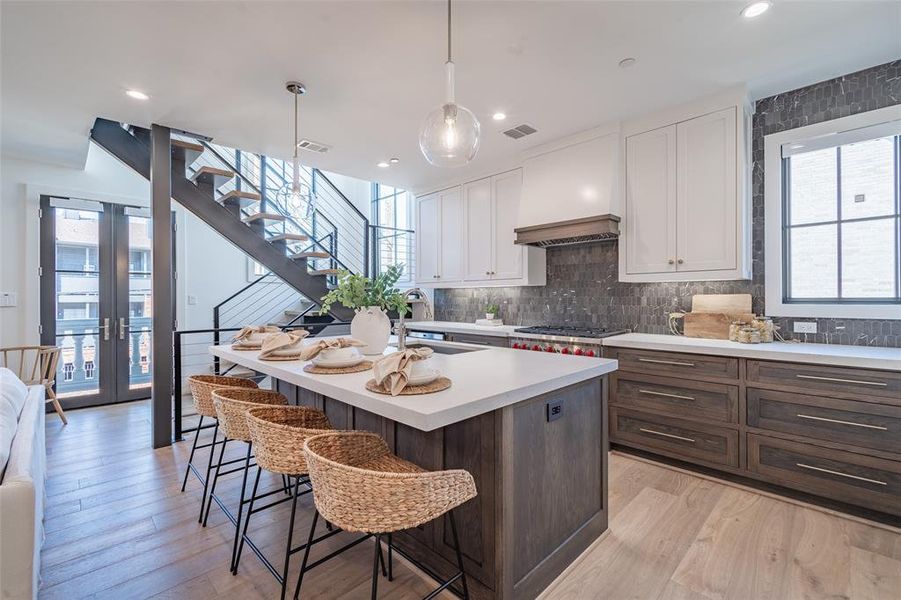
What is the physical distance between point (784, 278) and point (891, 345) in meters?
0.69

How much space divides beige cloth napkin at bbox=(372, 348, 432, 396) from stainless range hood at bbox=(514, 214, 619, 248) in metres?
2.50

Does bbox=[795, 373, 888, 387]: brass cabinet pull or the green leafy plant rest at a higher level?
the green leafy plant

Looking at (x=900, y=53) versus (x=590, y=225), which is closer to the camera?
(x=900, y=53)

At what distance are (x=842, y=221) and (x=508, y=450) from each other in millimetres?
2992

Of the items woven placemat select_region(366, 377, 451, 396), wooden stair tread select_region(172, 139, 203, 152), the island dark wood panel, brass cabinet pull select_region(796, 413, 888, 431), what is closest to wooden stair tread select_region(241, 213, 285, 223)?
wooden stair tread select_region(172, 139, 203, 152)

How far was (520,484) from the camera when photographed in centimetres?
163

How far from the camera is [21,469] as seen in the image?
1.49 meters

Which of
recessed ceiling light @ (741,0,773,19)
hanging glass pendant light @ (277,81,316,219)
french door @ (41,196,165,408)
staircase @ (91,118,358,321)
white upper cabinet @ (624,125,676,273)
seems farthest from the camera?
french door @ (41,196,165,408)

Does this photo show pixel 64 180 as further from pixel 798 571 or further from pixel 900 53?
pixel 900 53

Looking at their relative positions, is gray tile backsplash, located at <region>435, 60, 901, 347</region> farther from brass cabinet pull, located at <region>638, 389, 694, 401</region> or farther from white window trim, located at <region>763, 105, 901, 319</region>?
brass cabinet pull, located at <region>638, 389, 694, 401</region>

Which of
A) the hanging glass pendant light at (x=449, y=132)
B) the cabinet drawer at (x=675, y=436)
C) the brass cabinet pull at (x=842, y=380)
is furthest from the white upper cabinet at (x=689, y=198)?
the hanging glass pendant light at (x=449, y=132)

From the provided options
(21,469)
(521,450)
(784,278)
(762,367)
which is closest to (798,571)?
A: (762,367)

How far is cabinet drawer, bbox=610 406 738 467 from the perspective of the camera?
107 inches

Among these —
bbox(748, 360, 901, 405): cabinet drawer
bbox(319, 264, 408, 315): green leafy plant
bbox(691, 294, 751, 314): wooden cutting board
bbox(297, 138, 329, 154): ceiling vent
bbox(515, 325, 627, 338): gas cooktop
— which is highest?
bbox(297, 138, 329, 154): ceiling vent
